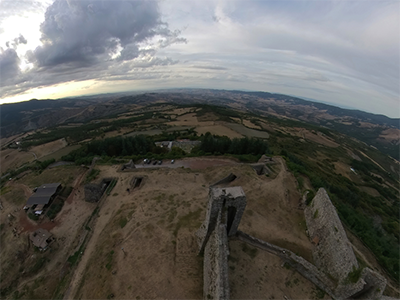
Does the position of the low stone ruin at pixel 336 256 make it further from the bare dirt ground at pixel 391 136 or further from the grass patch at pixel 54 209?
the bare dirt ground at pixel 391 136

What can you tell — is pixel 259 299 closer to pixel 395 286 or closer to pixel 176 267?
pixel 176 267

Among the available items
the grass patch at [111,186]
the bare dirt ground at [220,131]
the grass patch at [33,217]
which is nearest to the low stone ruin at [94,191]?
A: the grass patch at [111,186]

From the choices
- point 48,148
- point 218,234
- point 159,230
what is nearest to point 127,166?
point 159,230

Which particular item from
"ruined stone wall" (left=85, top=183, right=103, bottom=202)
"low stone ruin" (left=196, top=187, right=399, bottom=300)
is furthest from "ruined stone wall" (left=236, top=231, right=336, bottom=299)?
"ruined stone wall" (left=85, top=183, right=103, bottom=202)

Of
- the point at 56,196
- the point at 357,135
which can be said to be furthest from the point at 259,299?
the point at 357,135

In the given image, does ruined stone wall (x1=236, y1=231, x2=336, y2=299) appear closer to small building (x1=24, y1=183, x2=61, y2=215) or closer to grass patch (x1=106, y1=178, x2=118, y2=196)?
grass patch (x1=106, y1=178, x2=118, y2=196)
